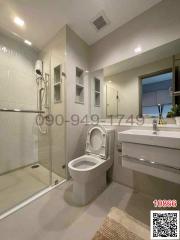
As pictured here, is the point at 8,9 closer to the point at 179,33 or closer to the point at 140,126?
the point at 179,33

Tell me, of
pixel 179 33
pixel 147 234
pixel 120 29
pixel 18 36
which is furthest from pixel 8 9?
pixel 147 234

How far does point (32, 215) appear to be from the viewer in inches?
49.1

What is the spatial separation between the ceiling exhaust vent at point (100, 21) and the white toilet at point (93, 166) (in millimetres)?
1566

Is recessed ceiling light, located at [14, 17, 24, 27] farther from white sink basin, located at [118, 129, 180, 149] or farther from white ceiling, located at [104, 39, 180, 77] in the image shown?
white sink basin, located at [118, 129, 180, 149]

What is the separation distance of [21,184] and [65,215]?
929mm

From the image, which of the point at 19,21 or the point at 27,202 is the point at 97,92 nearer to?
the point at 19,21

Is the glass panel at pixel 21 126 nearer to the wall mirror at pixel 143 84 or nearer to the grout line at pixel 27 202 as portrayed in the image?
the grout line at pixel 27 202

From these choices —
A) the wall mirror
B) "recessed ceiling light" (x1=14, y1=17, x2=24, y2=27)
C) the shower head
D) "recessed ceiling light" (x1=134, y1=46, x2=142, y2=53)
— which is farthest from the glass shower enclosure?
"recessed ceiling light" (x1=134, y1=46, x2=142, y2=53)

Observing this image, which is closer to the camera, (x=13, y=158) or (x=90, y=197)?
(x=90, y=197)

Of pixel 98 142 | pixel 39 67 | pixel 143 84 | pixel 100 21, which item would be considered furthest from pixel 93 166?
pixel 100 21

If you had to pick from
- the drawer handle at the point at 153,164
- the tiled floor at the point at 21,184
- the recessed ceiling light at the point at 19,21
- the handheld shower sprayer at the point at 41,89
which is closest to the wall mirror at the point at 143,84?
the drawer handle at the point at 153,164

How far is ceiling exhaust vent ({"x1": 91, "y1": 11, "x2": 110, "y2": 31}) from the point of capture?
170cm

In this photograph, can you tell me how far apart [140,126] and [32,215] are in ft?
5.19

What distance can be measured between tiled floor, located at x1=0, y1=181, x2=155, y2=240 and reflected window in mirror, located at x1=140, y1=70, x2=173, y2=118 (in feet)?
3.66
